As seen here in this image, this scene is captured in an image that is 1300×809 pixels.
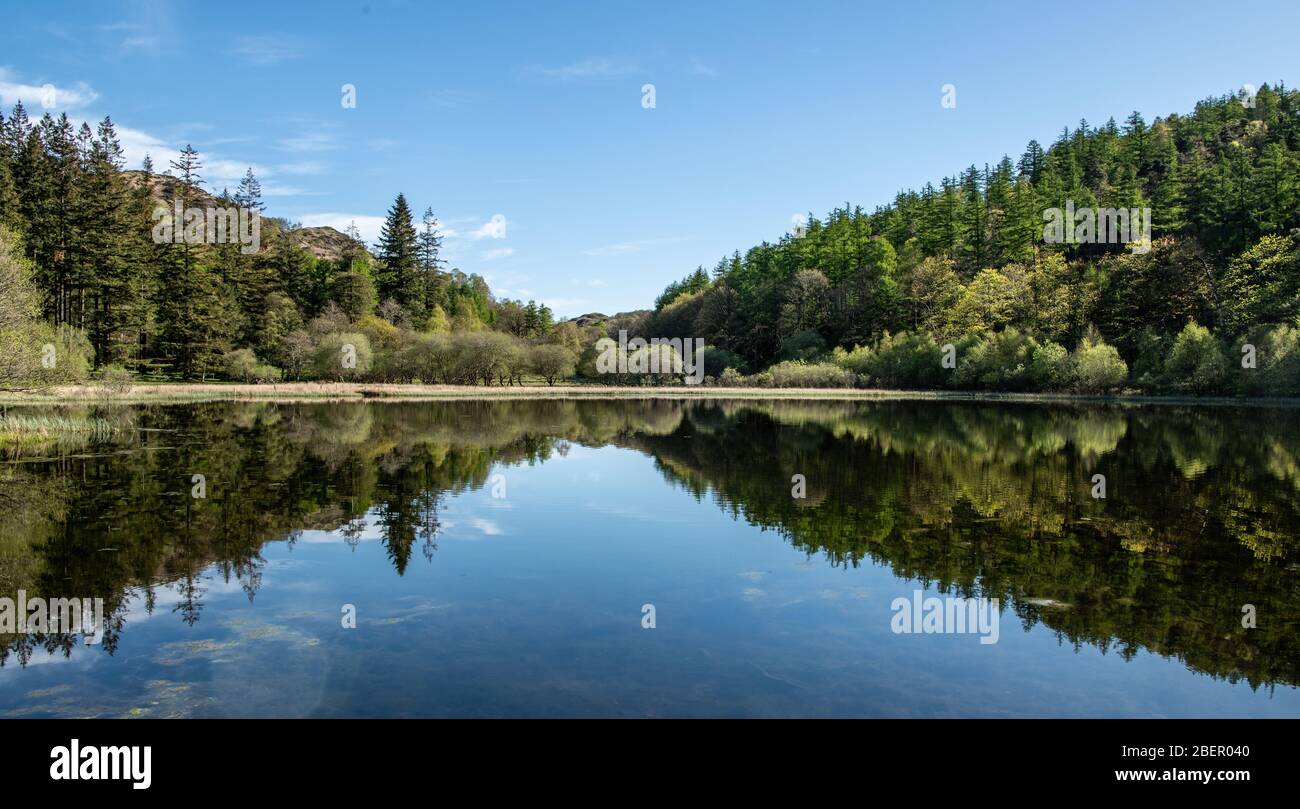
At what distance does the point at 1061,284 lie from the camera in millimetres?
79375

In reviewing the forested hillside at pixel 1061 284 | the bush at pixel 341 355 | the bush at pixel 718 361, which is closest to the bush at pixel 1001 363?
the forested hillside at pixel 1061 284

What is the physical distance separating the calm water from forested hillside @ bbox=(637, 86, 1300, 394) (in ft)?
164

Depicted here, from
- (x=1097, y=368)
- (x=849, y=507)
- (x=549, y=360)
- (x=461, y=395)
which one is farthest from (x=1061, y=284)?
(x=849, y=507)

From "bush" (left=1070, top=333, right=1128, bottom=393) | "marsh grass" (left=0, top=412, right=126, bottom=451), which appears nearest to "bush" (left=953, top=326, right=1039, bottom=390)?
"bush" (left=1070, top=333, right=1128, bottom=393)

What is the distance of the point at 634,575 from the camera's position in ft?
37.0

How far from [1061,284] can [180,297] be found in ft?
288

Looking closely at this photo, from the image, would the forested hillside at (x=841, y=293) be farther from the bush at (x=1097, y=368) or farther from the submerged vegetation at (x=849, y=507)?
the submerged vegetation at (x=849, y=507)

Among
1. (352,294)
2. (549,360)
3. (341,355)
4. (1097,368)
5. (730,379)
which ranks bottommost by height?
(730,379)

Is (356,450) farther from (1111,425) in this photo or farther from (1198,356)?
(1198,356)

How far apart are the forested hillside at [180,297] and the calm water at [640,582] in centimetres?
3737

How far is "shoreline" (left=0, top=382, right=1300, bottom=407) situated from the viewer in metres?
46.5

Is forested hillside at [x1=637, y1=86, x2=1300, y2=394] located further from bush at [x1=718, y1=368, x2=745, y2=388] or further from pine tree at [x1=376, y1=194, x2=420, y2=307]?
Result: pine tree at [x1=376, y1=194, x2=420, y2=307]

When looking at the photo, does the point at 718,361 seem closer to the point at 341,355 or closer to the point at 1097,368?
the point at 1097,368
